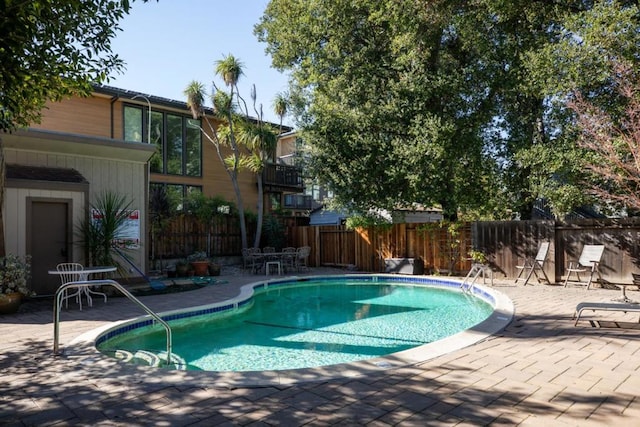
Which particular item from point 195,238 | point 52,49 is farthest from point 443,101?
point 52,49

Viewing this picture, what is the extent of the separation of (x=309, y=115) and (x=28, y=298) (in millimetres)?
9610

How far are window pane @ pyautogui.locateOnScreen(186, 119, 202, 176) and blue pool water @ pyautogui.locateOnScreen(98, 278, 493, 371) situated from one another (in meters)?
9.58

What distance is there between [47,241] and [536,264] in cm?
1196

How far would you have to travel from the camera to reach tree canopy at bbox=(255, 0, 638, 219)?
11242 mm

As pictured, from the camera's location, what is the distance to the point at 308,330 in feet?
24.5

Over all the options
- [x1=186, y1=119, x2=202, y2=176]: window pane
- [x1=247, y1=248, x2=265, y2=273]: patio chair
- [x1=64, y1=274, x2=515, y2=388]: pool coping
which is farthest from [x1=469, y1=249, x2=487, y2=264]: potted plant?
[x1=186, y1=119, x2=202, y2=176]: window pane

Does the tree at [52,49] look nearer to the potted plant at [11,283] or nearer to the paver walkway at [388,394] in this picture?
the paver walkway at [388,394]

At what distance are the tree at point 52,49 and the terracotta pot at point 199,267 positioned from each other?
325 inches

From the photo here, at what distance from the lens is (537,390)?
3.52 m

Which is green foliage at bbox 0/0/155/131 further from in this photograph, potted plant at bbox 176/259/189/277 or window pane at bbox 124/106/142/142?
window pane at bbox 124/106/142/142

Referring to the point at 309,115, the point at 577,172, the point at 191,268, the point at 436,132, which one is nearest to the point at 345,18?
the point at 309,115

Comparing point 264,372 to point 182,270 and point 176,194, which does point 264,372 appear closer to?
point 182,270

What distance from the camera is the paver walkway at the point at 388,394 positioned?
3020 mm

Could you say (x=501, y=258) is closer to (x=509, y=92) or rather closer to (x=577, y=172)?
(x=577, y=172)
